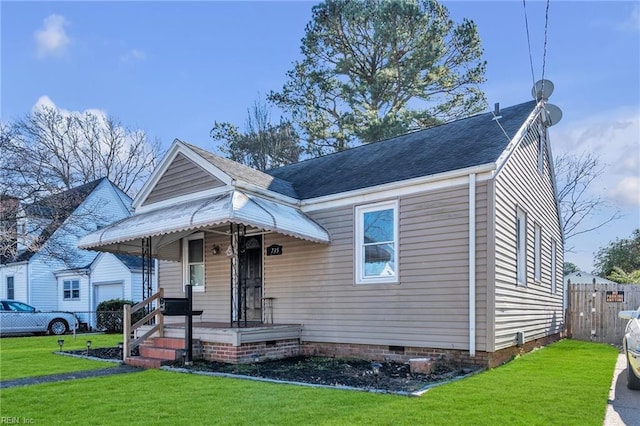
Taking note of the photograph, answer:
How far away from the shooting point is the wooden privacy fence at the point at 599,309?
44.4 feet

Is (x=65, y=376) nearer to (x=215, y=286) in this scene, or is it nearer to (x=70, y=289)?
(x=215, y=286)

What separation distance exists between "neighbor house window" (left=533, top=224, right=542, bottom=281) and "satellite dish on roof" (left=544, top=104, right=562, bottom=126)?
8.71 ft

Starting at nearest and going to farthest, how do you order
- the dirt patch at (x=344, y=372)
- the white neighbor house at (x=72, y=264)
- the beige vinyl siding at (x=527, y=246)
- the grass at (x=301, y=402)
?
the grass at (x=301, y=402) < the dirt patch at (x=344, y=372) < the beige vinyl siding at (x=527, y=246) < the white neighbor house at (x=72, y=264)

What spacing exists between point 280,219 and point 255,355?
2.65m

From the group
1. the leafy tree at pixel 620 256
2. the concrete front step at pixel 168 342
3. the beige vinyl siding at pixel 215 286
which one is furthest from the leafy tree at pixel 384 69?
the leafy tree at pixel 620 256

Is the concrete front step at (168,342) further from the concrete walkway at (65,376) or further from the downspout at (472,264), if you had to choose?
the downspout at (472,264)

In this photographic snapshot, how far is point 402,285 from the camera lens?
347 inches

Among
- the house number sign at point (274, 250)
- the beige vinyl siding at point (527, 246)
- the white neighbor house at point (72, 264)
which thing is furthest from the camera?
the white neighbor house at point (72, 264)

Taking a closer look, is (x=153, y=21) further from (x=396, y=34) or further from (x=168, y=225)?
(x=396, y=34)

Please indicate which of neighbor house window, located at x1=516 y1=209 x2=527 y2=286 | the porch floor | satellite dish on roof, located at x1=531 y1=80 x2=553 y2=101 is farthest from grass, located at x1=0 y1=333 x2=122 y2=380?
satellite dish on roof, located at x1=531 y1=80 x2=553 y2=101

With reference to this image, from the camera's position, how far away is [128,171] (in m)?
32.1

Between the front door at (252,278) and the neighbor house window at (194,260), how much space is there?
141cm

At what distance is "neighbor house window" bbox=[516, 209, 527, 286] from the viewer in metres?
9.64

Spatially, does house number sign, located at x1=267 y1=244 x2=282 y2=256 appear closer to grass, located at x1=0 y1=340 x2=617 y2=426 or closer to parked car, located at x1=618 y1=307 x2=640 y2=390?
grass, located at x1=0 y1=340 x2=617 y2=426
